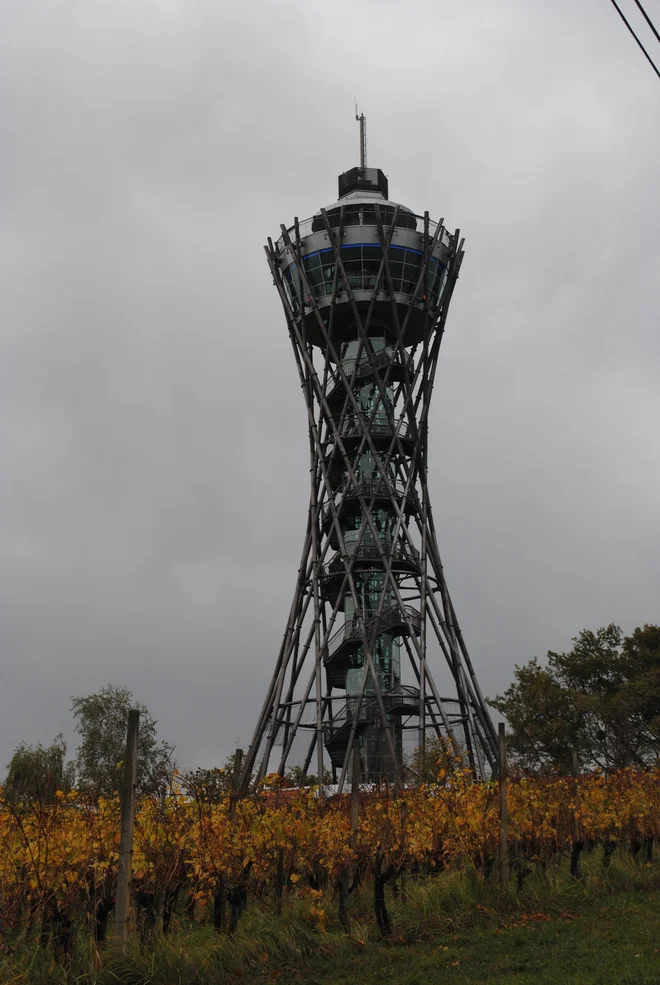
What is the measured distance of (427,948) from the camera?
10375 millimetres

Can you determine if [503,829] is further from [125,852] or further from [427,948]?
[125,852]

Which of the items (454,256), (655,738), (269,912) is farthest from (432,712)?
(269,912)

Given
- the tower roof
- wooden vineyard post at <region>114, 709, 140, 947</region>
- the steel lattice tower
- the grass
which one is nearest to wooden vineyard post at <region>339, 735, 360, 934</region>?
the grass

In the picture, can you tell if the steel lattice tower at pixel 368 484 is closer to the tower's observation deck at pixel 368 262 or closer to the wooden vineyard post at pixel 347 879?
the tower's observation deck at pixel 368 262

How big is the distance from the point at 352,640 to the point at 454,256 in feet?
47.7

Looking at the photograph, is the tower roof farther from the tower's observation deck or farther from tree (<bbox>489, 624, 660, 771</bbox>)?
tree (<bbox>489, 624, 660, 771</bbox>)

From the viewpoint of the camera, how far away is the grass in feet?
28.8

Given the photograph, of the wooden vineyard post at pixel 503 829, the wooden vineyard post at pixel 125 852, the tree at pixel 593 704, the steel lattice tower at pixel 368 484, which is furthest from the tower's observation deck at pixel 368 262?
the wooden vineyard post at pixel 125 852

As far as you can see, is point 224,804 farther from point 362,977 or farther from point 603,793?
point 603,793

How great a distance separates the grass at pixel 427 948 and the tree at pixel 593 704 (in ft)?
78.2

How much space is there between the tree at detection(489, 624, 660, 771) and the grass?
23.8 metres

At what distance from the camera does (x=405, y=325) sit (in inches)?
1260

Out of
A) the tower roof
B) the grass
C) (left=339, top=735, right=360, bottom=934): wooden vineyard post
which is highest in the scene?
the tower roof

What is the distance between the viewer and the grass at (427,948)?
8.79 meters
